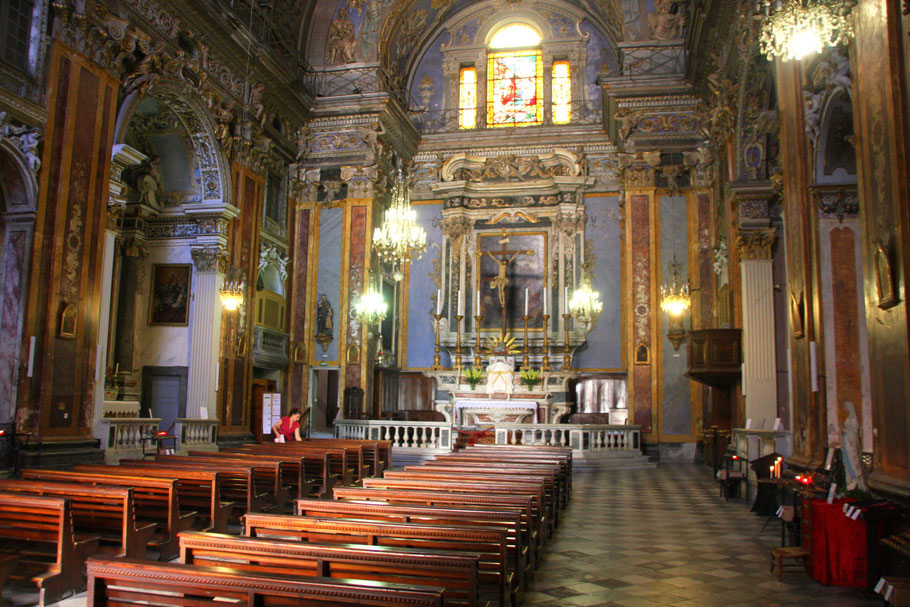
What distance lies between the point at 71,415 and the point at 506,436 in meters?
9.36

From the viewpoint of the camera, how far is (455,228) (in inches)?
925

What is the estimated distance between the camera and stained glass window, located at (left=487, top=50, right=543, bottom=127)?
2450 cm

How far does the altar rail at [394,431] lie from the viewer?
17.5m

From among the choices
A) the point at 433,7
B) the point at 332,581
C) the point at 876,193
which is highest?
the point at 433,7

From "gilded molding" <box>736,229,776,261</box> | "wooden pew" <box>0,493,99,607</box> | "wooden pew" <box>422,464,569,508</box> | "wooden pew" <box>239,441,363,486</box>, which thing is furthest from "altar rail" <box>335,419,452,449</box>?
"wooden pew" <box>0,493,99,607</box>

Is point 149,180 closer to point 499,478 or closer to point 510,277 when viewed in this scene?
point 510,277

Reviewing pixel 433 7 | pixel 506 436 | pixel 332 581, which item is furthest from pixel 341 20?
pixel 332 581

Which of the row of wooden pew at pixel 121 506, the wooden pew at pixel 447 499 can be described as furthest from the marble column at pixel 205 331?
the wooden pew at pixel 447 499

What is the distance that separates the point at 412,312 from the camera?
23609 mm

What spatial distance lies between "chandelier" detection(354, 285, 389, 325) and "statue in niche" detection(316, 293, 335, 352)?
0.77 metres

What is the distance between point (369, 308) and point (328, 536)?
15.7 metres

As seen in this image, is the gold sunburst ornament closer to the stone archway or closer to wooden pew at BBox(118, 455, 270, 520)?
the stone archway

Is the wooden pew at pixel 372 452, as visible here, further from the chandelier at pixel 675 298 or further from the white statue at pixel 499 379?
the chandelier at pixel 675 298

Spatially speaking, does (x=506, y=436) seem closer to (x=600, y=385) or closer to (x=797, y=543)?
(x=600, y=385)
